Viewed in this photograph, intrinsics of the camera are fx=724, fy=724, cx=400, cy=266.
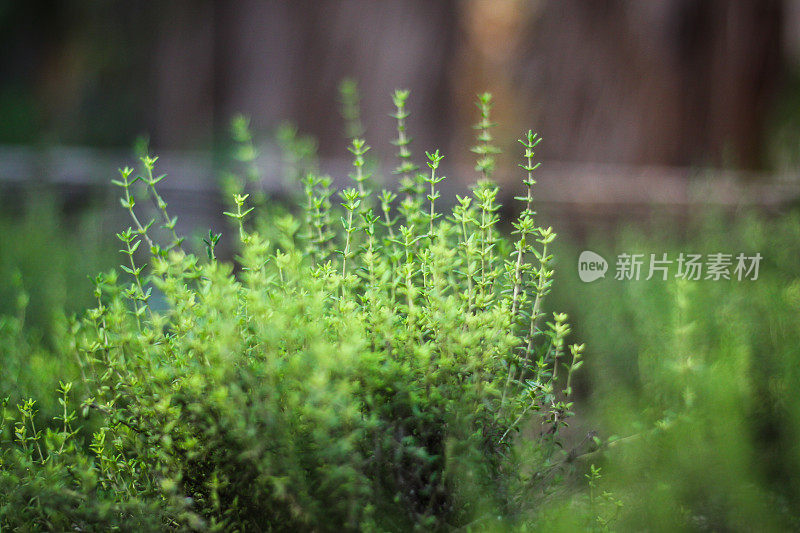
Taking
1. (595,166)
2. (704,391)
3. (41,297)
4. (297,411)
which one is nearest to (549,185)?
(595,166)

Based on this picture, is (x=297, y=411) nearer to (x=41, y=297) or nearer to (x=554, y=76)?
(x=41, y=297)

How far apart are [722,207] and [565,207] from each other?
76cm

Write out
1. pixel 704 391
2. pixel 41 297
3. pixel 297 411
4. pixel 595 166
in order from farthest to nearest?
pixel 595 166 < pixel 41 297 < pixel 704 391 < pixel 297 411

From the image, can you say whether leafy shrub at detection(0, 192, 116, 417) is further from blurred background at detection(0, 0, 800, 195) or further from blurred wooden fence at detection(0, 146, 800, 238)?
blurred background at detection(0, 0, 800, 195)

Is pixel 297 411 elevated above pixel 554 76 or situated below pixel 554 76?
below

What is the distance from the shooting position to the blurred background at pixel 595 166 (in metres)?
1.56

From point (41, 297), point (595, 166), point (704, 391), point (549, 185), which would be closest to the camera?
point (704, 391)

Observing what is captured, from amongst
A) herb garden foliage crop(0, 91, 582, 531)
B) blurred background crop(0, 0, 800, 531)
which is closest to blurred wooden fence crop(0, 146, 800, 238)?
blurred background crop(0, 0, 800, 531)

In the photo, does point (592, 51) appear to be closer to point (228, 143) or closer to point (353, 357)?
point (228, 143)

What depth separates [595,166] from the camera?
13.1 feet

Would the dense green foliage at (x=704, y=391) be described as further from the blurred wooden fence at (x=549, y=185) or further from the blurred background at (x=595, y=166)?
the blurred wooden fence at (x=549, y=185)

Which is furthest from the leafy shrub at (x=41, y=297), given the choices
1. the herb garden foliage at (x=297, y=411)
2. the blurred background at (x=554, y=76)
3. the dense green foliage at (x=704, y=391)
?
the blurred background at (x=554, y=76)

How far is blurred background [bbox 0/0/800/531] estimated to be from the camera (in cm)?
156

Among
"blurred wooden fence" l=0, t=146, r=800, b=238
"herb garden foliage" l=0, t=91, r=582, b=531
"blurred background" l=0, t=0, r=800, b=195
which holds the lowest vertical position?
"herb garden foliage" l=0, t=91, r=582, b=531
